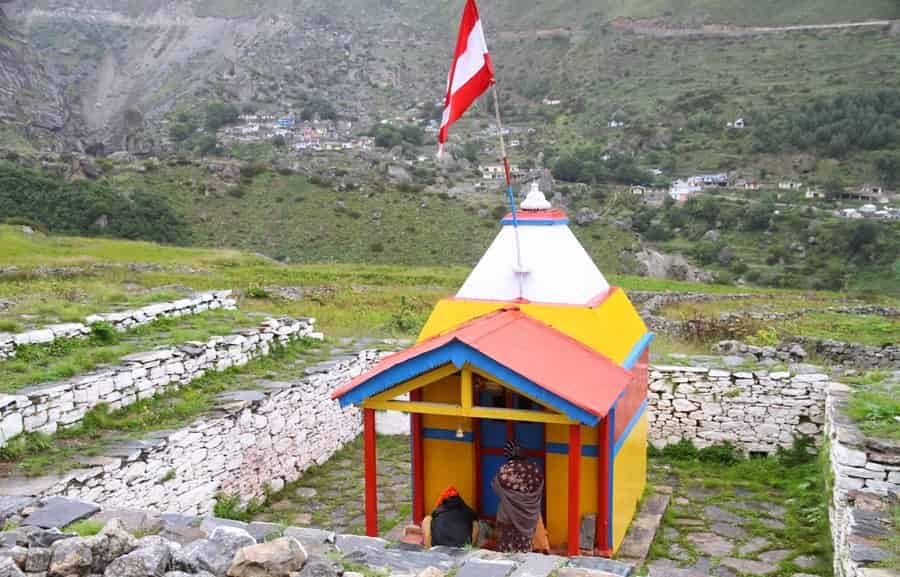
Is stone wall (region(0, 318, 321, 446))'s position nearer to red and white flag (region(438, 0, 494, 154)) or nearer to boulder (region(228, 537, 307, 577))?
boulder (region(228, 537, 307, 577))

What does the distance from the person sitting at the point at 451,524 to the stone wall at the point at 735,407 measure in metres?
4.14

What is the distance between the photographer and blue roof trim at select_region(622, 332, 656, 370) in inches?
261

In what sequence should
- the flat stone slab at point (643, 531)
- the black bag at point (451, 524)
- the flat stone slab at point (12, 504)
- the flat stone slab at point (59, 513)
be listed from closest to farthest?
the flat stone slab at point (59, 513)
the flat stone slab at point (12, 504)
the black bag at point (451, 524)
the flat stone slab at point (643, 531)

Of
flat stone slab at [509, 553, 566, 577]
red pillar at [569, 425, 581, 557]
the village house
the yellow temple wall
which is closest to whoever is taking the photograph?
flat stone slab at [509, 553, 566, 577]

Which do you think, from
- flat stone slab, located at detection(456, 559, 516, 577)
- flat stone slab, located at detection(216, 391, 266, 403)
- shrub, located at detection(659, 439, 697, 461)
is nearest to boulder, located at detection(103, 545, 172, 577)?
flat stone slab, located at detection(456, 559, 516, 577)

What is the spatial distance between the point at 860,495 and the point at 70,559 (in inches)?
210

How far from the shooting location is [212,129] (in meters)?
73.9

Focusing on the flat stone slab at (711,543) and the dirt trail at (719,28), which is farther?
the dirt trail at (719,28)

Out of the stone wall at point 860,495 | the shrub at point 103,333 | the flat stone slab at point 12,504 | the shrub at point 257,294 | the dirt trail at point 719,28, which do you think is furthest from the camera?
the dirt trail at point 719,28

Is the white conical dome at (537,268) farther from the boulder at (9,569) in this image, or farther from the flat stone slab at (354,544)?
the boulder at (9,569)

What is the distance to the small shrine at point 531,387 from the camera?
5.62m

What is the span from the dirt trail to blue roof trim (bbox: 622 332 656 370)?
74002 mm

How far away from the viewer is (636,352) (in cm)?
700

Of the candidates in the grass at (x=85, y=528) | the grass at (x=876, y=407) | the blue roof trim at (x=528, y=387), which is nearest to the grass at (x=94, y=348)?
the grass at (x=85, y=528)
